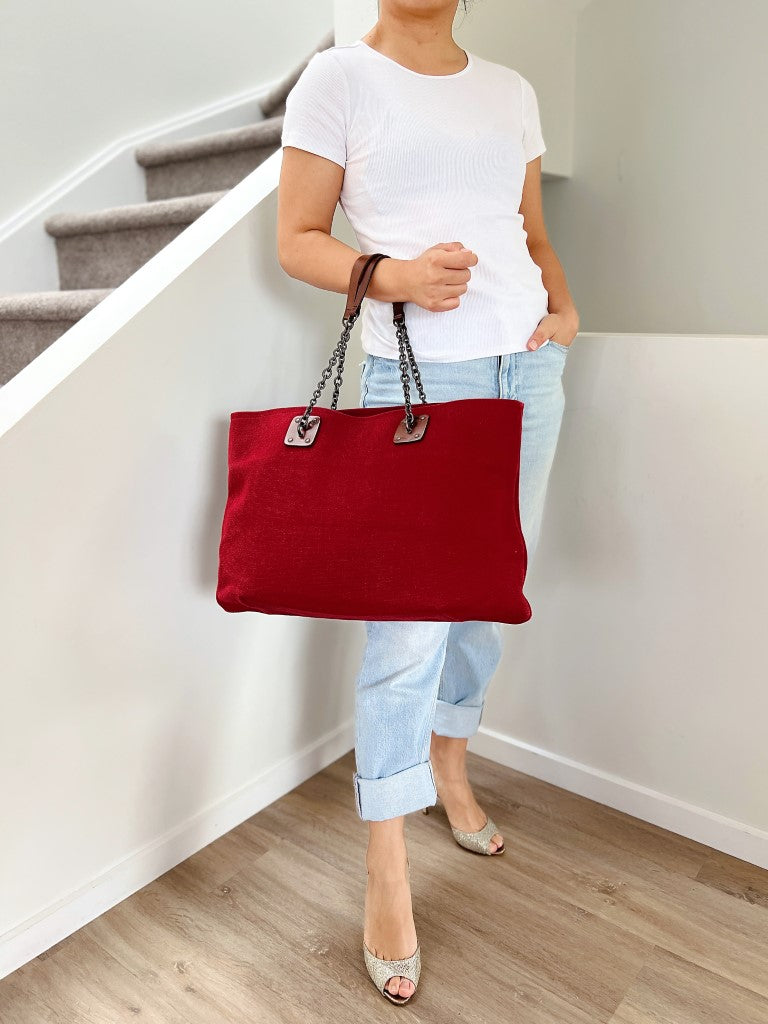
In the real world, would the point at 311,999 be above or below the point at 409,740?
below

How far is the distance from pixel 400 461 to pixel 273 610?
0.80 ft

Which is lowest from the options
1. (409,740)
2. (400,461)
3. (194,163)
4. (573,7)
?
(409,740)

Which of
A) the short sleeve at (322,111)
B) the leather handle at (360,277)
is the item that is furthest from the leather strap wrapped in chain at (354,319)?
the short sleeve at (322,111)

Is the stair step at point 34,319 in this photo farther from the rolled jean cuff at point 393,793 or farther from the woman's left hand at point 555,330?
the rolled jean cuff at point 393,793

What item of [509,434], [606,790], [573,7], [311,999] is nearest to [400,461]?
[509,434]

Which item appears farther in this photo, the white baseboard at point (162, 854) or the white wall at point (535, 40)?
the white wall at point (535, 40)

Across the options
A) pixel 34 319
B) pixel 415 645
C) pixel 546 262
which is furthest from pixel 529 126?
pixel 34 319

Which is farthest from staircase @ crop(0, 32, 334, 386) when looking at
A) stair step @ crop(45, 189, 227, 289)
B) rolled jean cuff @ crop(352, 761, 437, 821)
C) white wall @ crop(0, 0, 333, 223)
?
rolled jean cuff @ crop(352, 761, 437, 821)

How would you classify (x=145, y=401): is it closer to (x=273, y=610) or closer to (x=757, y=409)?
(x=273, y=610)

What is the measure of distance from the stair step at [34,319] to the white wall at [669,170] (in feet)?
3.29

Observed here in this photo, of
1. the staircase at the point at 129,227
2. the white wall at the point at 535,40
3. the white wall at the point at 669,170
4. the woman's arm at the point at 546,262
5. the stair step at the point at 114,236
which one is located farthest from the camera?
the stair step at the point at 114,236

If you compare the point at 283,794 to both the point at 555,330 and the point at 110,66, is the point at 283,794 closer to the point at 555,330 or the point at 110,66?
the point at 555,330

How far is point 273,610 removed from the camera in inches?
40.1

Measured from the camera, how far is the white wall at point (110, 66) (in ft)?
6.39
